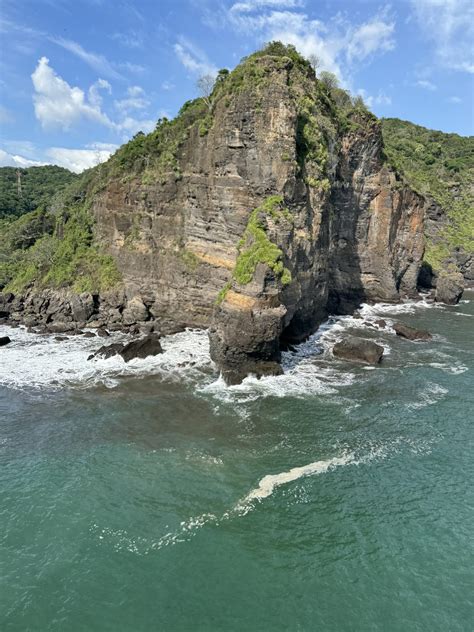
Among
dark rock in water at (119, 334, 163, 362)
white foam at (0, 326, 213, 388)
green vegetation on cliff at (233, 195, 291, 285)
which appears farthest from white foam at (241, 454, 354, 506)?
dark rock in water at (119, 334, 163, 362)

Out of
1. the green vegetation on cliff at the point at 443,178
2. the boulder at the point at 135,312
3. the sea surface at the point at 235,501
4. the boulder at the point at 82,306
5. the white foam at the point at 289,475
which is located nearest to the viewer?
the sea surface at the point at 235,501

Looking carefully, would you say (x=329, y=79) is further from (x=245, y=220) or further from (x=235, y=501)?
(x=235, y=501)

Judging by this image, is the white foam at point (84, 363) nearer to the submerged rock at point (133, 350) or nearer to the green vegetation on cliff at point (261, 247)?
the submerged rock at point (133, 350)

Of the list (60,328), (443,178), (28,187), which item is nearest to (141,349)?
(60,328)

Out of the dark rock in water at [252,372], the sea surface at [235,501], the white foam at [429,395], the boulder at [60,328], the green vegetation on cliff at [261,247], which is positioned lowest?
the sea surface at [235,501]

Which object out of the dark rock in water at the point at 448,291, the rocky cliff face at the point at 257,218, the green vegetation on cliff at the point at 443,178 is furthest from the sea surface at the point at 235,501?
the green vegetation on cliff at the point at 443,178

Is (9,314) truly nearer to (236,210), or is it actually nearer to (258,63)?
(236,210)
